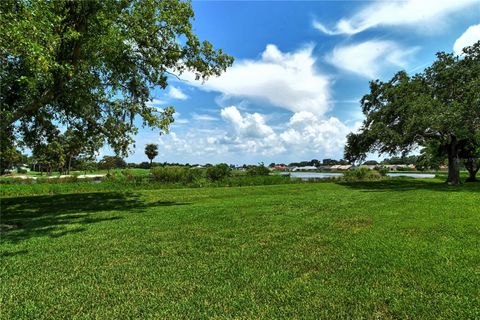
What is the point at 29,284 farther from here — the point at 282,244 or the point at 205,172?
the point at 205,172

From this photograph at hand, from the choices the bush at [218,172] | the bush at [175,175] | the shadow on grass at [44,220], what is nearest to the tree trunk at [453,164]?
the bush at [218,172]

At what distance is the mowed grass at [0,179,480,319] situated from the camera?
144 inches

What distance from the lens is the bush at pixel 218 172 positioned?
106ft

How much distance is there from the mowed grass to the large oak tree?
14.6 m

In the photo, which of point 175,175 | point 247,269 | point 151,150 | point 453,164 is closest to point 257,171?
point 175,175

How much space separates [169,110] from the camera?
45.1 ft

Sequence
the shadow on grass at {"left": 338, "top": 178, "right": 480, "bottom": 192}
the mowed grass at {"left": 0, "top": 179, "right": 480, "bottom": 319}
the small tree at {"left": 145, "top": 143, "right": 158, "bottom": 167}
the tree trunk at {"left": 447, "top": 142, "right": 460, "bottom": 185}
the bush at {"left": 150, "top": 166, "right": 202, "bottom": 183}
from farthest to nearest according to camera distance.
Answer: the small tree at {"left": 145, "top": 143, "right": 158, "bottom": 167}
the bush at {"left": 150, "top": 166, "right": 202, "bottom": 183}
the tree trunk at {"left": 447, "top": 142, "right": 460, "bottom": 185}
the shadow on grass at {"left": 338, "top": 178, "right": 480, "bottom": 192}
the mowed grass at {"left": 0, "top": 179, "right": 480, "bottom": 319}

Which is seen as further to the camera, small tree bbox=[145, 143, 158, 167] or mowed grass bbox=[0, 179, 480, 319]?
small tree bbox=[145, 143, 158, 167]

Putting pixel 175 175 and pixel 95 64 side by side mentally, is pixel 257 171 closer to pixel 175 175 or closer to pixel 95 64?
pixel 175 175

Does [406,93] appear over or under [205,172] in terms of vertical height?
over

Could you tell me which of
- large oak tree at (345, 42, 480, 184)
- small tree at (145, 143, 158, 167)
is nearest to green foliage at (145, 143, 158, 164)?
small tree at (145, 143, 158, 167)

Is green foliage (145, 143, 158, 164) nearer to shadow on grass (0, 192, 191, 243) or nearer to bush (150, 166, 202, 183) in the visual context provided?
bush (150, 166, 202, 183)

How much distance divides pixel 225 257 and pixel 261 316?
217 cm

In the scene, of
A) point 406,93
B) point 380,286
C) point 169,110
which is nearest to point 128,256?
point 380,286
